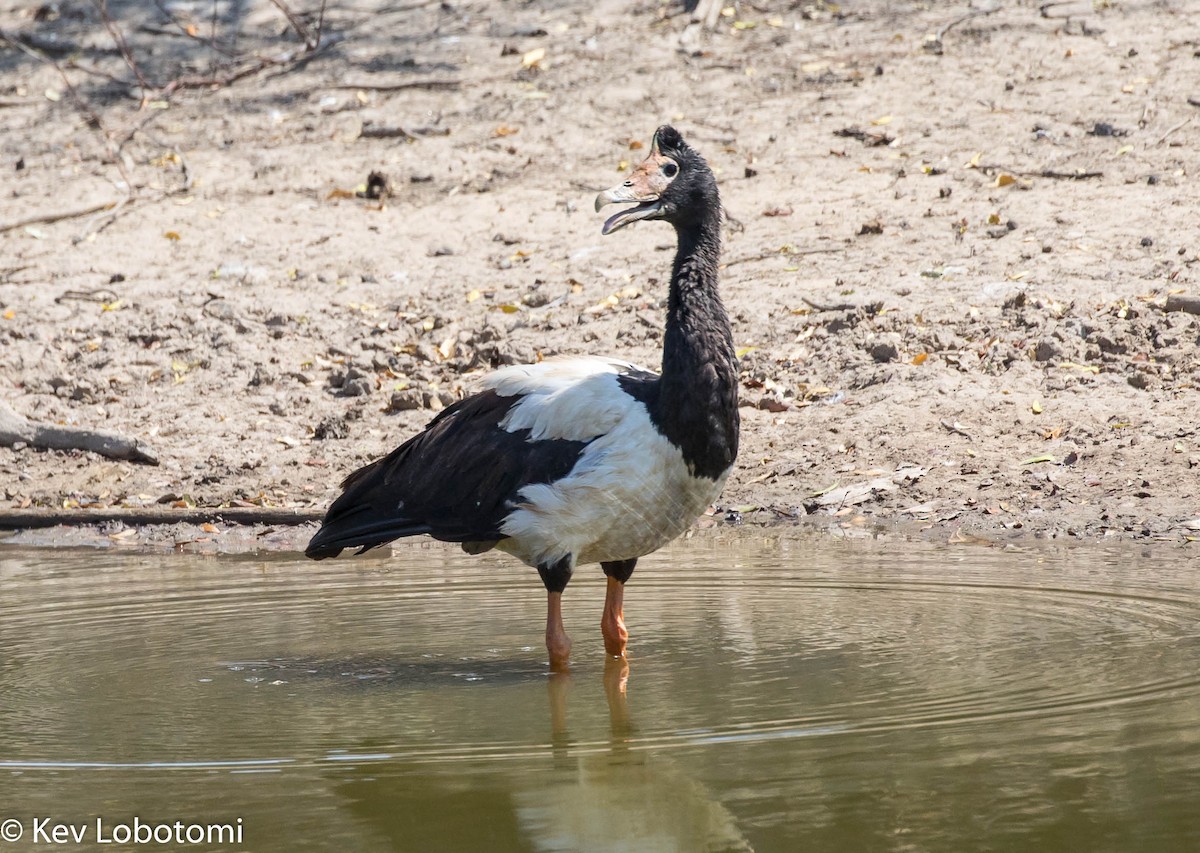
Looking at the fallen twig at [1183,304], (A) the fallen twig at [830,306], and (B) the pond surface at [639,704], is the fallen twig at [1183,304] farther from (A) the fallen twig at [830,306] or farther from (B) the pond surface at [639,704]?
(B) the pond surface at [639,704]

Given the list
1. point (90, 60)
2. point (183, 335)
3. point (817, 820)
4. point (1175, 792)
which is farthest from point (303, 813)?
point (90, 60)

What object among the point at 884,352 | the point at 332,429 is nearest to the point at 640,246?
the point at 884,352

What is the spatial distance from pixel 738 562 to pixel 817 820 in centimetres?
370

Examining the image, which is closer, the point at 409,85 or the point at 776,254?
the point at 776,254

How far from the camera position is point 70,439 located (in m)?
10.0

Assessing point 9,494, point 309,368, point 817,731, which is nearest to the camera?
point 817,731

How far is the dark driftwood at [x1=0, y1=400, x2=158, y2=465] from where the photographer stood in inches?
392

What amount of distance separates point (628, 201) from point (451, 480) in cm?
130

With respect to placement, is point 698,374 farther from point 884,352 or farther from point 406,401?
point 406,401

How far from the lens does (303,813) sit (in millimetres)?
4484

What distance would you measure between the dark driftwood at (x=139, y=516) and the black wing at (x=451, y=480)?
2.20 meters

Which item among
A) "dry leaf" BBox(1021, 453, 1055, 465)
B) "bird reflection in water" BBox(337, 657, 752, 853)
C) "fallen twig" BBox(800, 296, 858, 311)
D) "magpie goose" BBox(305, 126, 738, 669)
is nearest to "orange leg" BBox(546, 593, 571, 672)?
"magpie goose" BBox(305, 126, 738, 669)

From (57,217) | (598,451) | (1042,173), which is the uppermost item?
(1042,173)

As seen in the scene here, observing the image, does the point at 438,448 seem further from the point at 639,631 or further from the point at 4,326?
the point at 4,326
